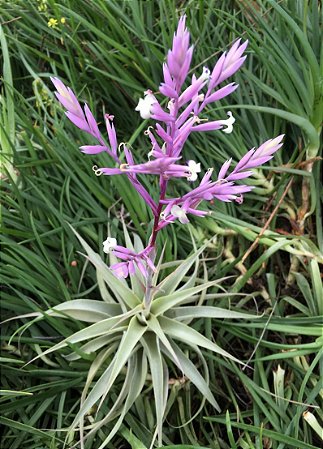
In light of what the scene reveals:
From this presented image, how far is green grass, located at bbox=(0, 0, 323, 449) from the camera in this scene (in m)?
1.04

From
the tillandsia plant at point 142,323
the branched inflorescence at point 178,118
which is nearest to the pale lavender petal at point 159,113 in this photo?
the branched inflorescence at point 178,118

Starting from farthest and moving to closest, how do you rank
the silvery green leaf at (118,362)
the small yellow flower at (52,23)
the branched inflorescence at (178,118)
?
the small yellow flower at (52,23) → the silvery green leaf at (118,362) → the branched inflorescence at (178,118)

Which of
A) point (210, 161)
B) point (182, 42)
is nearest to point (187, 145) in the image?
point (210, 161)

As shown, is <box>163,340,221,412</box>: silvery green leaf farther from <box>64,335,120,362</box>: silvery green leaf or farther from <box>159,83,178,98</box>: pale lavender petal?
<box>159,83,178,98</box>: pale lavender petal

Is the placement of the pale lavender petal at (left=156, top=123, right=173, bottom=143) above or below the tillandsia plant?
above

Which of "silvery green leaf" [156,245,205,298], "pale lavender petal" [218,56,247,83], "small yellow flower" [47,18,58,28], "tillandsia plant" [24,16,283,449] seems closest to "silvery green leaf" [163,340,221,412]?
"tillandsia plant" [24,16,283,449]

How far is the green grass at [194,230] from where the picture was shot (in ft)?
3.41

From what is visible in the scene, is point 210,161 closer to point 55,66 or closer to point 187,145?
point 187,145

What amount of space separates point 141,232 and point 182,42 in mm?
672

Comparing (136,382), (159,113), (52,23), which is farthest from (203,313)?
(52,23)

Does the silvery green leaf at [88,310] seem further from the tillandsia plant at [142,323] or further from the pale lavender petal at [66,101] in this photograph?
the pale lavender petal at [66,101]

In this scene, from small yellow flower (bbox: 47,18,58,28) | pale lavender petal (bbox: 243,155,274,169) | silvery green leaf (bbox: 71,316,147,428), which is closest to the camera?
pale lavender petal (bbox: 243,155,274,169)

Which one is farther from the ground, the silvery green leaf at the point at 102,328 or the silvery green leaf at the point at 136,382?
the silvery green leaf at the point at 102,328

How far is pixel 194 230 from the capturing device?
118 centimetres
